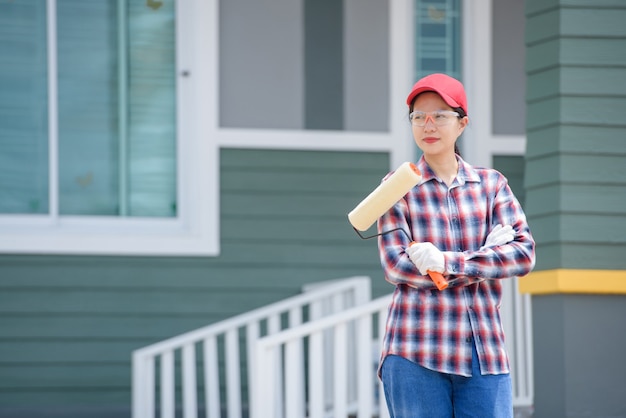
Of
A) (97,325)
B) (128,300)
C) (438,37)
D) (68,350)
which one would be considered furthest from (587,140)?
(68,350)

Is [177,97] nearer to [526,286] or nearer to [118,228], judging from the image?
[118,228]

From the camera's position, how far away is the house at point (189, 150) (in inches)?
231

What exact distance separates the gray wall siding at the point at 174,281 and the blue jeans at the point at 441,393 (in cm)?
334

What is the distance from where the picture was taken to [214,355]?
218 inches

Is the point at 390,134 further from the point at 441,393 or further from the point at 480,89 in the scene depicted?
the point at 441,393

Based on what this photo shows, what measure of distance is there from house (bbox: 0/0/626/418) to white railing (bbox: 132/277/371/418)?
329 mm

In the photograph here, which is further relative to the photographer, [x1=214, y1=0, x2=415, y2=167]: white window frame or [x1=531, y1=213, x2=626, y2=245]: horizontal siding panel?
[x1=214, y1=0, x2=415, y2=167]: white window frame

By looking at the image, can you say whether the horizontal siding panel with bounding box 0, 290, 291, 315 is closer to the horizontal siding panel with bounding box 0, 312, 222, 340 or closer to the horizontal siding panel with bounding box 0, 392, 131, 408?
the horizontal siding panel with bounding box 0, 312, 222, 340

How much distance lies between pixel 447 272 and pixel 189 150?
11.8 feet

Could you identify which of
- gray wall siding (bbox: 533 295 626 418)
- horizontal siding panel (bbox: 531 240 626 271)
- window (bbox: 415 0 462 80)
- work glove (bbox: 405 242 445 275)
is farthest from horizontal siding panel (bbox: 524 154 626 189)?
window (bbox: 415 0 462 80)

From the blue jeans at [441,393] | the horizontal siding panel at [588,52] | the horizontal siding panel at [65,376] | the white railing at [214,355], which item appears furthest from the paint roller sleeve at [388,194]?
the horizontal siding panel at [65,376]

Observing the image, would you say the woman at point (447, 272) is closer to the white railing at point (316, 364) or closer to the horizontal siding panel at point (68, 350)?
the white railing at point (316, 364)

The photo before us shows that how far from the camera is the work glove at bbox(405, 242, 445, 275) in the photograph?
2.65 m

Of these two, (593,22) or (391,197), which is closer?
(391,197)
